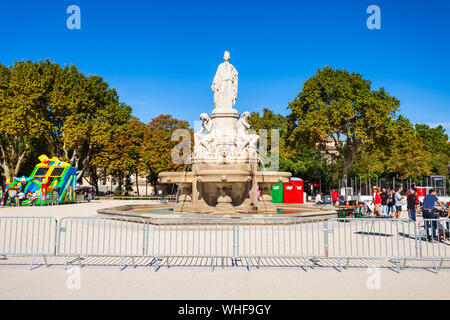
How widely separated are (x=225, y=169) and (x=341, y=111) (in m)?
21.5

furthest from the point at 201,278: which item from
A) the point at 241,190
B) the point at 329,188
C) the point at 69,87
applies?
the point at 329,188

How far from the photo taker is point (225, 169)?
13.7 meters

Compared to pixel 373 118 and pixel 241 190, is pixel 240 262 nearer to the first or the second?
pixel 241 190

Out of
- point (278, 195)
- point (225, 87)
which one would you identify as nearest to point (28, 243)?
point (225, 87)

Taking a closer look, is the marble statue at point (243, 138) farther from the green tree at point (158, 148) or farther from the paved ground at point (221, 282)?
the green tree at point (158, 148)

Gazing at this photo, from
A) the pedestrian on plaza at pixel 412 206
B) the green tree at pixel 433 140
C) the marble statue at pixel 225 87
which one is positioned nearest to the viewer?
the pedestrian on plaza at pixel 412 206

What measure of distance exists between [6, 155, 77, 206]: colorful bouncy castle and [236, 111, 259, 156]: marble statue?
719 inches

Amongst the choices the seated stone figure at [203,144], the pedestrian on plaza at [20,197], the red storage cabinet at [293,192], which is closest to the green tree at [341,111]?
the red storage cabinet at [293,192]

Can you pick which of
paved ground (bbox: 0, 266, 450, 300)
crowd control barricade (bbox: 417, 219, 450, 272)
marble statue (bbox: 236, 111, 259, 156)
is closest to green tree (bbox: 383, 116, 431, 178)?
marble statue (bbox: 236, 111, 259, 156)

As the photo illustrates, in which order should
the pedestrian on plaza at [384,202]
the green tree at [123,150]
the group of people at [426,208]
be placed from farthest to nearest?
the green tree at [123,150]
the pedestrian on plaza at [384,202]
the group of people at [426,208]

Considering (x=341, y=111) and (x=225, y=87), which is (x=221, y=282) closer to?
(x=225, y=87)

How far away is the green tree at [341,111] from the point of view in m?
31.6

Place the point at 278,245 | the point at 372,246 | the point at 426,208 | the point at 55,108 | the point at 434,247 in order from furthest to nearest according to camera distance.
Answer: the point at 55,108 < the point at 426,208 < the point at 434,247 < the point at 372,246 < the point at 278,245
